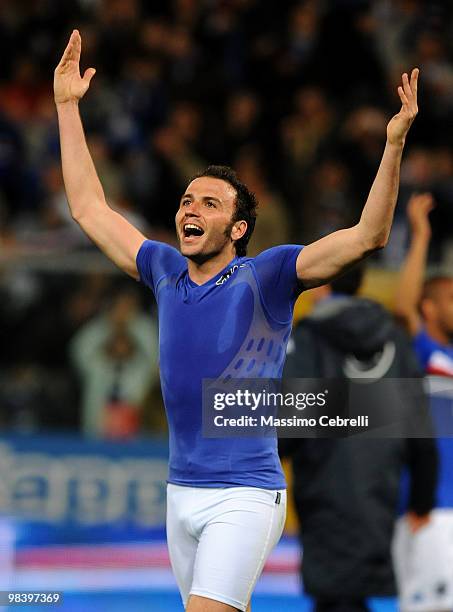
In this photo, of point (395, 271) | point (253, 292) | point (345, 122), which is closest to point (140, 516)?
point (395, 271)

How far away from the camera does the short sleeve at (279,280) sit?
469 centimetres

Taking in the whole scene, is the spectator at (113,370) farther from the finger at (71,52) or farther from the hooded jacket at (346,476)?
the finger at (71,52)

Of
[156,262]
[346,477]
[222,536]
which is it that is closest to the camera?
[222,536]

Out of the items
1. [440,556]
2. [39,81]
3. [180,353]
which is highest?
[39,81]

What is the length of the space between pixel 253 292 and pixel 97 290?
19.3 feet

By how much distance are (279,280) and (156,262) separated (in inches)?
27.2

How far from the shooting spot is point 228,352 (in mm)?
4750

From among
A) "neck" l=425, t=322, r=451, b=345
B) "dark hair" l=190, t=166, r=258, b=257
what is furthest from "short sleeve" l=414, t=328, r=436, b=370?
"dark hair" l=190, t=166, r=258, b=257

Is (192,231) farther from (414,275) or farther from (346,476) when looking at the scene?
(414,275)

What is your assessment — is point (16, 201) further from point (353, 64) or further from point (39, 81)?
point (353, 64)

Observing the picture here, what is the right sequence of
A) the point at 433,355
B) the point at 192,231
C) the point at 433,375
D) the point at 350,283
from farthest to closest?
1. the point at 433,355
2. the point at 433,375
3. the point at 350,283
4. the point at 192,231

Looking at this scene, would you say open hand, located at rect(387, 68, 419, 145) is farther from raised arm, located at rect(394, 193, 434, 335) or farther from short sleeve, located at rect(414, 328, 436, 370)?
short sleeve, located at rect(414, 328, 436, 370)

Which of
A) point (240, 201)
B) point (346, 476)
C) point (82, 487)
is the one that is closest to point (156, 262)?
point (240, 201)

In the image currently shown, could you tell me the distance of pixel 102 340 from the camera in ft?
33.9
